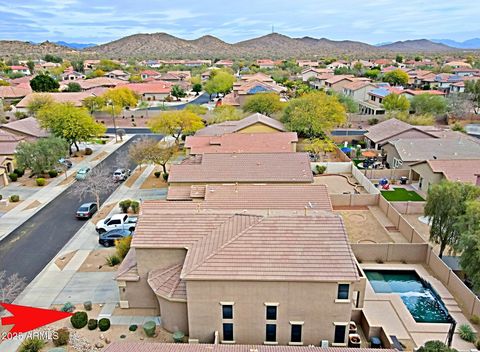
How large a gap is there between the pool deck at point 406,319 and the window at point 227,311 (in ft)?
30.0

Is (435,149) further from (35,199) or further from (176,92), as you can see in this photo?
(176,92)

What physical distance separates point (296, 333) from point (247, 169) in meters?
20.5

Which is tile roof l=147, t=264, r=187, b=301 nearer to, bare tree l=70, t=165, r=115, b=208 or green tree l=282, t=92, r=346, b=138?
bare tree l=70, t=165, r=115, b=208

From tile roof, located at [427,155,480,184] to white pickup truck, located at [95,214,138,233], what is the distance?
31436 mm

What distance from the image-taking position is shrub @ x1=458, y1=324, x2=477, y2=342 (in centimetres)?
2236

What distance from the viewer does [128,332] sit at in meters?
22.6

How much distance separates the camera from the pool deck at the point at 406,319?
22.8 metres

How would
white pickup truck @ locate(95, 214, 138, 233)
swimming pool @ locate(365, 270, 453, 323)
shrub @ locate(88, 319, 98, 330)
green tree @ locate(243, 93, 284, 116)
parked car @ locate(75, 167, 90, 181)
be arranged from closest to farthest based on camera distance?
shrub @ locate(88, 319, 98, 330), swimming pool @ locate(365, 270, 453, 323), white pickup truck @ locate(95, 214, 138, 233), parked car @ locate(75, 167, 90, 181), green tree @ locate(243, 93, 284, 116)

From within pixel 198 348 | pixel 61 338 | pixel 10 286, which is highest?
pixel 198 348

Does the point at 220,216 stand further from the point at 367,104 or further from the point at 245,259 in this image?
the point at 367,104

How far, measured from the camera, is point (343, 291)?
20281 millimetres

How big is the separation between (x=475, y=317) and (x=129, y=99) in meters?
83.7

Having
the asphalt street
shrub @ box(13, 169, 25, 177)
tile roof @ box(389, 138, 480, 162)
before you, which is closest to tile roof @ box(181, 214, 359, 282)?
the asphalt street

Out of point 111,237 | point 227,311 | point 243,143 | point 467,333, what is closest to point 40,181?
point 111,237
